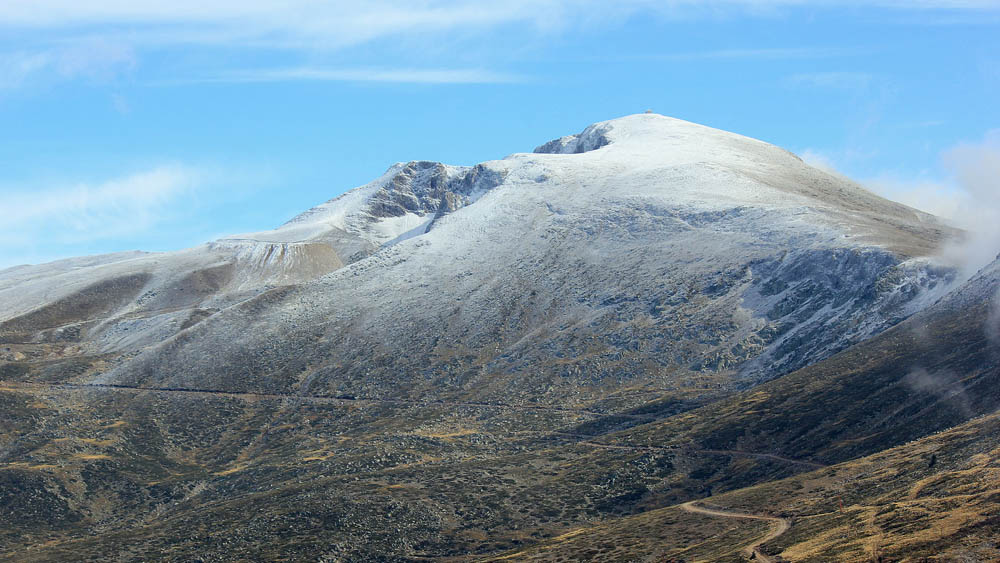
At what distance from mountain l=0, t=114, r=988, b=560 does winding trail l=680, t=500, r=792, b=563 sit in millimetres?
1993

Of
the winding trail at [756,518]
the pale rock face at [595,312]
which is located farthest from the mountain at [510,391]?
the winding trail at [756,518]

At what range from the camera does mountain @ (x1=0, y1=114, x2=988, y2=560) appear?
3743 inches

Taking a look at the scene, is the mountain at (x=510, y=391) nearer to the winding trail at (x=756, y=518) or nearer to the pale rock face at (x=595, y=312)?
the pale rock face at (x=595, y=312)

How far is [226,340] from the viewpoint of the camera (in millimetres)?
176500

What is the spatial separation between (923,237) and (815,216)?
62.5 ft

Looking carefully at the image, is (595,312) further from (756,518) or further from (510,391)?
(756,518)

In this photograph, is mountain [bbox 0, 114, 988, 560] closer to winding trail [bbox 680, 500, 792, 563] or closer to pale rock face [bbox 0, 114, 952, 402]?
pale rock face [bbox 0, 114, 952, 402]

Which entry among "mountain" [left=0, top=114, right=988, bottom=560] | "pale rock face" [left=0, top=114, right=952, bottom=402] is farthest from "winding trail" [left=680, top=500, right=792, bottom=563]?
"pale rock face" [left=0, top=114, right=952, bottom=402]

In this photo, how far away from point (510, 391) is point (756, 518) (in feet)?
230

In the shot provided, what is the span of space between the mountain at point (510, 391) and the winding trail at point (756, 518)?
1.99 m

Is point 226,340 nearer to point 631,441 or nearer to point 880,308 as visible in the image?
point 631,441

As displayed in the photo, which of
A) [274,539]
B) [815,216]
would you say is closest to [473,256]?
[815,216]

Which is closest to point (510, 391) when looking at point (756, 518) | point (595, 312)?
point (595, 312)

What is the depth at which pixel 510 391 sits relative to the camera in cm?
14250
